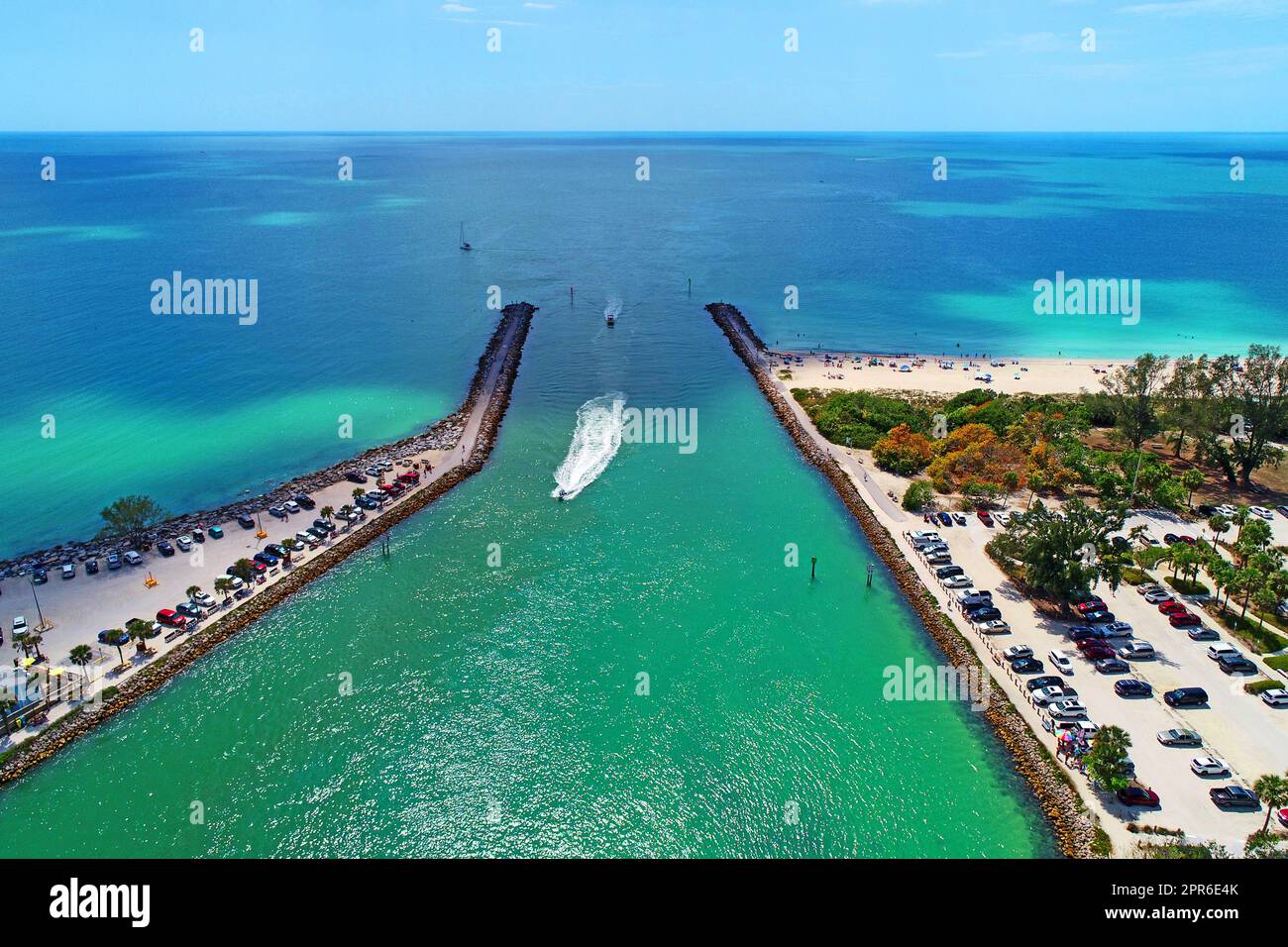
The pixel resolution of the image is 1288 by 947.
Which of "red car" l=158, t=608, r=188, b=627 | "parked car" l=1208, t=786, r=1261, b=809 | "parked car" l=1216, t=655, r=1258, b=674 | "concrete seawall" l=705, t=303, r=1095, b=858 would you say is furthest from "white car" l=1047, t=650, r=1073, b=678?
"red car" l=158, t=608, r=188, b=627

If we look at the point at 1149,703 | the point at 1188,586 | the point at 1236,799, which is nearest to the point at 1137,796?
the point at 1236,799

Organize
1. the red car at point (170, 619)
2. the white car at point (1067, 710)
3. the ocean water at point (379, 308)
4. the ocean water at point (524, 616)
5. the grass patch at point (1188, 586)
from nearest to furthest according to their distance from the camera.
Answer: the ocean water at point (524, 616) → the white car at point (1067, 710) → the red car at point (170, 619) → the grass patch at point (1188, 586) → the ocean water at point (379, 308)

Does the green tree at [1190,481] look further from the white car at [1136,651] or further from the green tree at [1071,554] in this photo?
the white car at [1136,651]

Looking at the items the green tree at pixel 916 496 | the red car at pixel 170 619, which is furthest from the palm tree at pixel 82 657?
the green tree at pixel 916 496

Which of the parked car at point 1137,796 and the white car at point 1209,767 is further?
the white car at point 1209,767

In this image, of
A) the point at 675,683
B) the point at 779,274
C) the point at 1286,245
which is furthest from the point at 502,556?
the point at 1286,245

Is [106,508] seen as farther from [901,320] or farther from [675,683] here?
[901,320]
